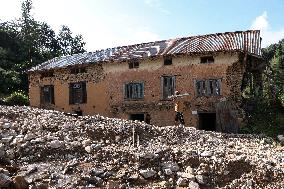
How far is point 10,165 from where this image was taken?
11258 millimetres

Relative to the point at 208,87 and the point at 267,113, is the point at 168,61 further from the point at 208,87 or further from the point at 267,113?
the point at 267,113

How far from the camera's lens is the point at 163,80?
23.6 m

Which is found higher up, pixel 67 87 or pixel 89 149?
pixel 67 87

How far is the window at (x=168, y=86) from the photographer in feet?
76.4

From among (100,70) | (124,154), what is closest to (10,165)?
(124,154)

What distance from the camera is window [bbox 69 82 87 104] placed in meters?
26.5

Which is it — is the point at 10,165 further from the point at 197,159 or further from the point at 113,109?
the point at 113,109

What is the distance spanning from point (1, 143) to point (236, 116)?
40.7 ft

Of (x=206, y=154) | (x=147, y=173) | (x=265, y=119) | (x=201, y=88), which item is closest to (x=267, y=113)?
(x=265, y=119)

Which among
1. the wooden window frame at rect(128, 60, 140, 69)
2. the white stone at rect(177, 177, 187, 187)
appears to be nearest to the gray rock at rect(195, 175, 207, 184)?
the white stone at rect(177, 177, 187, 187)

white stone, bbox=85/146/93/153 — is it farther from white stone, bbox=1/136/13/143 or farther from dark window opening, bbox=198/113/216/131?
dark window opening, bbox=198/113/216/131

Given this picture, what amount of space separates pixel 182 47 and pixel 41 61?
23.4 m

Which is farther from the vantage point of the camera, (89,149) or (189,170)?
(89,149)

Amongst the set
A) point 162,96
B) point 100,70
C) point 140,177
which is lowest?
point 140,177
